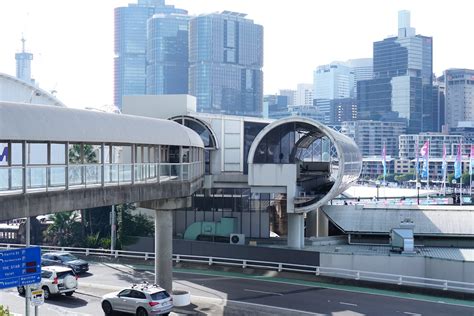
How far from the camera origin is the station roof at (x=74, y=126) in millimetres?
17547

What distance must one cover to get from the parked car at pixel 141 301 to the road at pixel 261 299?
1165 millimetres

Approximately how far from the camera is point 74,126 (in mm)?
20141

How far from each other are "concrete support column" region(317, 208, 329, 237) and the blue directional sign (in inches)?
1229

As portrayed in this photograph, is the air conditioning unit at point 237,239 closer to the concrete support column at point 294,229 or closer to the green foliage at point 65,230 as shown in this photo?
the concrete support column at point 294,229

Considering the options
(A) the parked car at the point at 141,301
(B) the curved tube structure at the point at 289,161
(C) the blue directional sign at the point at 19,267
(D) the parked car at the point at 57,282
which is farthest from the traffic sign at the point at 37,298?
(B) the curved tube structure at the point at 289,161

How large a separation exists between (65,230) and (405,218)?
2522 centimetres

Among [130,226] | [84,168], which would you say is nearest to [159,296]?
[84,168]

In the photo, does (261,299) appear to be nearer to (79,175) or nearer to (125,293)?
(125,293)

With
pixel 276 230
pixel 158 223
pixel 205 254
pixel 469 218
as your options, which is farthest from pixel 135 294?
pixel 469 218

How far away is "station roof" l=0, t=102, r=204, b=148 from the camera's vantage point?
17.5 meters

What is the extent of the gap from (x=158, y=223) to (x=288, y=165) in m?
11.8

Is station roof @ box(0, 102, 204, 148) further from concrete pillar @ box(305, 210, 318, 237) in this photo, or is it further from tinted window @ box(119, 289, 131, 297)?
concrete pillar @ box(305, 210, 318, 237)

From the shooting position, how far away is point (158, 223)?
1171 inches

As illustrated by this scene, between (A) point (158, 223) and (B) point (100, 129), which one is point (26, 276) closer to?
(B) point (100, 129)
